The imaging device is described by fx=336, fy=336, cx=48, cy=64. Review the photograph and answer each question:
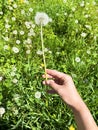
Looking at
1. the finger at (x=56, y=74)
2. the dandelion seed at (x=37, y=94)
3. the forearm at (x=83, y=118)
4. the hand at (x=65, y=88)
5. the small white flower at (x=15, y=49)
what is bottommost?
the forearm at (x=83, y=118)

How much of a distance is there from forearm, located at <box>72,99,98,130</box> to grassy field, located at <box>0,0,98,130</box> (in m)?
1.02

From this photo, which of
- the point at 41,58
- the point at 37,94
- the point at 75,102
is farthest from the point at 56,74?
the point at 41,58

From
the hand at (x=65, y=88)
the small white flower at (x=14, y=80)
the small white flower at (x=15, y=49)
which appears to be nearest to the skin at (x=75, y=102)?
the hand at (x=65, y=88)

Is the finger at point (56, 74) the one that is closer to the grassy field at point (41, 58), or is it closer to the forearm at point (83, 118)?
the forearm at point (83, 118)

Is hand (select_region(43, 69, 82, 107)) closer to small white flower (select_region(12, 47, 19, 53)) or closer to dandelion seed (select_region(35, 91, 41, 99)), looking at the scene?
dandelion seed (select_region(35, 91, 41, 99))

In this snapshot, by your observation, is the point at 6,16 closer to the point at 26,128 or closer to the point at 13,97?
the point at 13,97

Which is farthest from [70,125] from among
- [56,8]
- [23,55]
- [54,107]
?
[56,8]

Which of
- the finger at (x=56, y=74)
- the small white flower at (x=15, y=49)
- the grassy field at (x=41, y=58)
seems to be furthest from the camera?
the small white flower at (x=15, y=49)

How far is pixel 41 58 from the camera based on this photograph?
10.5 feet

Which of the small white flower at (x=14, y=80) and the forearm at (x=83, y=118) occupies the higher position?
the small white flower at (x=14, y=80)

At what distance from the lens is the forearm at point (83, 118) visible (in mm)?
1532

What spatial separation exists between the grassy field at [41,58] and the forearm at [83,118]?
40.2 inches

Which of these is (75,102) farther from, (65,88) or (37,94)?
(37,94)

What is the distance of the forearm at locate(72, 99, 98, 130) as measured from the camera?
1.53 meters
